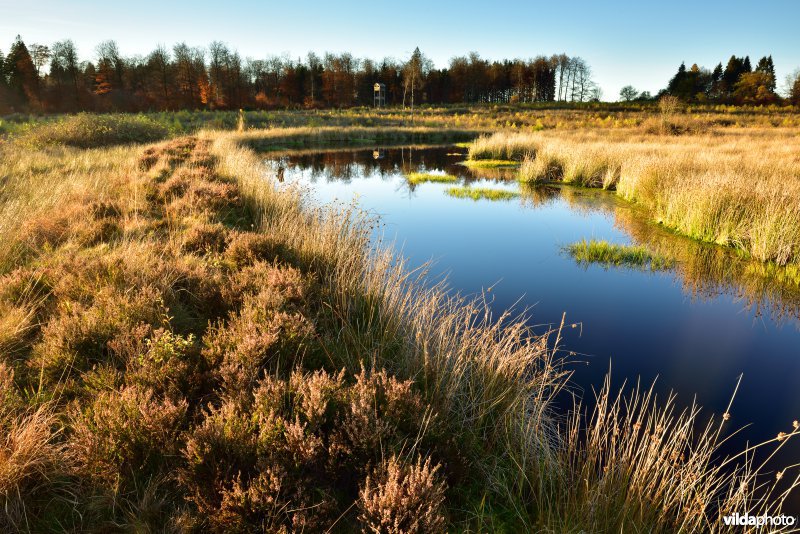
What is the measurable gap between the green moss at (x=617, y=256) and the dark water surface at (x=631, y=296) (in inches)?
10.4

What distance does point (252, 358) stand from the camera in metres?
3.50

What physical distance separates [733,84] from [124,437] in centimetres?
8786

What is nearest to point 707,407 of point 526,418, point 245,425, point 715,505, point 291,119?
point 715,505

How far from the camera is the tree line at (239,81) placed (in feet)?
167

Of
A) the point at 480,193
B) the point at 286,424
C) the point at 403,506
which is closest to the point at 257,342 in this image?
the point at 286,424

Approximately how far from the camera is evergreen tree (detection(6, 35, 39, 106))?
4984 centimetres

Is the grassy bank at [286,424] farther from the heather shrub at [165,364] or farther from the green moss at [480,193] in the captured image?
the green moss at [480,193]

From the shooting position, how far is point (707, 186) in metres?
9.81

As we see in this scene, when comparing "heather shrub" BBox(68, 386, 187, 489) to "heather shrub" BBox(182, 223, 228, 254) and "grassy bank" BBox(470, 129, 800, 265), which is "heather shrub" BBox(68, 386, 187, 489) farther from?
"grassy bank" BBox(470, 129, 800, 265)

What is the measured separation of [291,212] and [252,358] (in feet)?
16.5

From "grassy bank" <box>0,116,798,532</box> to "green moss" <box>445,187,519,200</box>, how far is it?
31.8ft

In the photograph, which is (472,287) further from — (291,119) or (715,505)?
(291,119)

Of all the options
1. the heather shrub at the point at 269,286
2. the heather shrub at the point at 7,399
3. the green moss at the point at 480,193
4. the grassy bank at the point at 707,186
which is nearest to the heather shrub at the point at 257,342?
the heather shrub at the point at 269,286

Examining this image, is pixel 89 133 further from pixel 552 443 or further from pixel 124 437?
pixel 552 443
